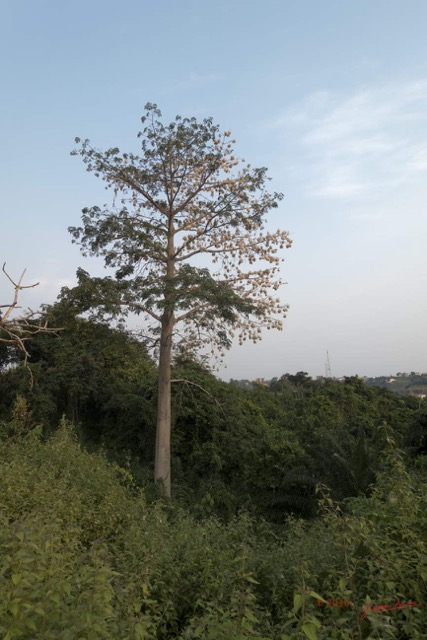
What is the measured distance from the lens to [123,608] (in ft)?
9.59

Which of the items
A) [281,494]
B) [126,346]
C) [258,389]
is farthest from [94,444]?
[258,389]

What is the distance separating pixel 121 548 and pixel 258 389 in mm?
15906

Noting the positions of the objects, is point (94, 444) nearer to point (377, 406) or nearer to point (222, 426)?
point (222, 426)

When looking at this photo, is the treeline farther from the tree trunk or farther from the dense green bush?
the dense green bush

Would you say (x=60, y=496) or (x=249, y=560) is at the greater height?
(x=60, y=496)

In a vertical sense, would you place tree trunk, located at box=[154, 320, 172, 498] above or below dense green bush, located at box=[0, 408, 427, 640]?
above

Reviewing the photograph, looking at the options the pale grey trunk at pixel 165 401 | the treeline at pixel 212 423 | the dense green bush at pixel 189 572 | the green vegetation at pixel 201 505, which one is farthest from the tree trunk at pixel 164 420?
the dense green bush at pixel 189 572

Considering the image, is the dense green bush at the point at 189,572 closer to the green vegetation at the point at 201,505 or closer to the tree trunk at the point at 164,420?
the green vegetation at the point at 201,505

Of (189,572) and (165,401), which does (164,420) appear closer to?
(165,401)

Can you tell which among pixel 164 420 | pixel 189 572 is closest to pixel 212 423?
pixel 164 420

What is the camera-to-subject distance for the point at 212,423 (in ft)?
52.9

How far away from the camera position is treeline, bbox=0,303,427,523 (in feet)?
43.3

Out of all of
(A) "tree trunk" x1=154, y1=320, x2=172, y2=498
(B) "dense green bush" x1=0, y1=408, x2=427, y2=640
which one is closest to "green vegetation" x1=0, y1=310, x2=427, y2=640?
(B) "dense green bush" x1=0, y1=408, x2=427, y2=640

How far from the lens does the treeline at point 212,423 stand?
13195mm
